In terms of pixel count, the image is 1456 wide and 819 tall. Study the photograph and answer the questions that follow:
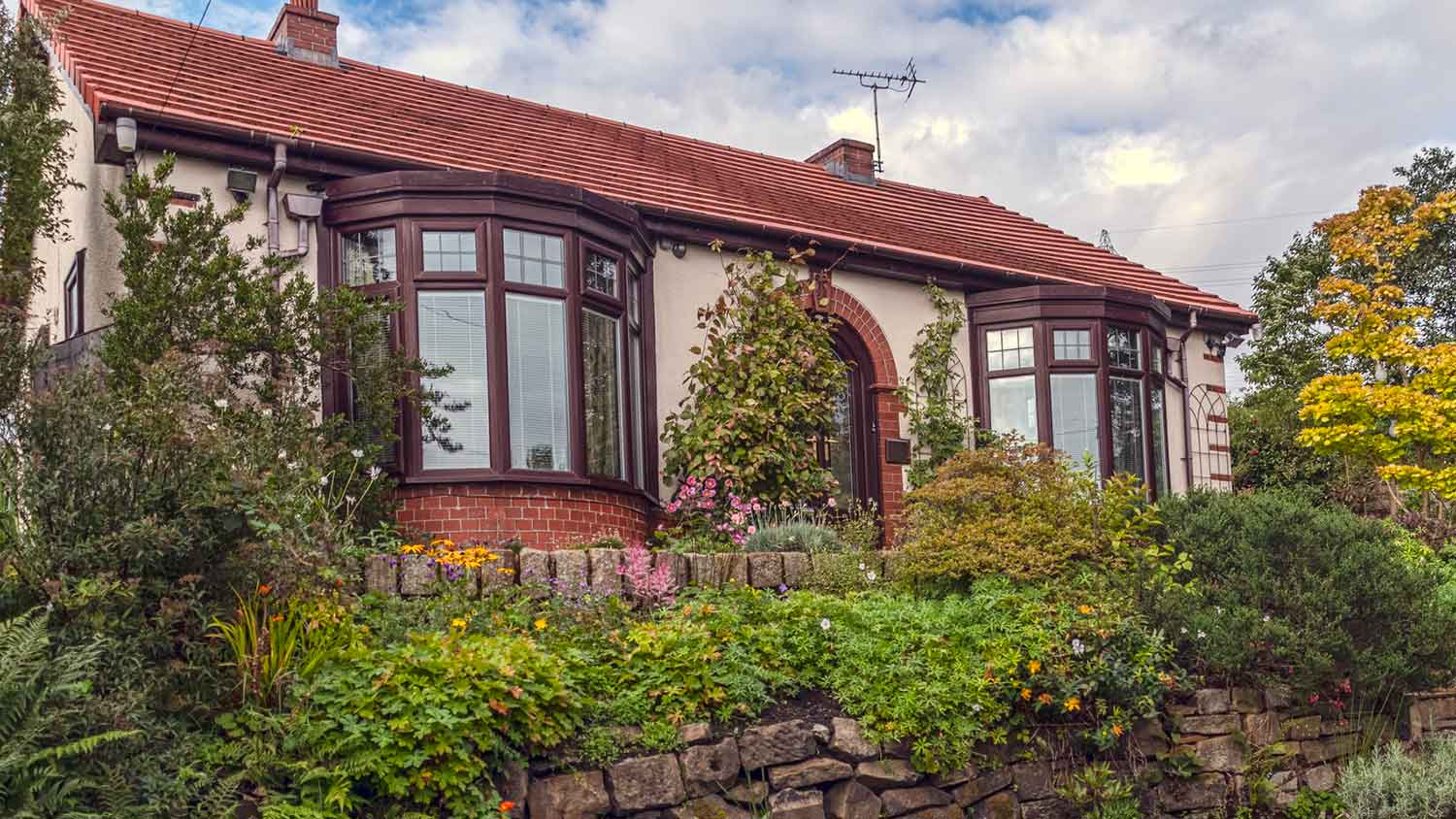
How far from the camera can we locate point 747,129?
695 inches

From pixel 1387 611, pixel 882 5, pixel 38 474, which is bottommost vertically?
pixel 1387 611

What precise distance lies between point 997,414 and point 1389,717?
19.3ft

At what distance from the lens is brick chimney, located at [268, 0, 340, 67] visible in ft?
45.9

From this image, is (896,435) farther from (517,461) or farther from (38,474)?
(38,474)

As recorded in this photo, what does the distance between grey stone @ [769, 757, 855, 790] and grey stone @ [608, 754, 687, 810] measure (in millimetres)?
530

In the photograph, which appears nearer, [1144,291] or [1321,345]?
[1144,291]

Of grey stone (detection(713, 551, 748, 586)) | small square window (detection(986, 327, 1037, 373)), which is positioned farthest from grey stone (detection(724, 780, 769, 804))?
small square window (detection(986, 327, 1037, 373))

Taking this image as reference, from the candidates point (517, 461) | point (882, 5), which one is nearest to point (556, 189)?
point (517, 461)

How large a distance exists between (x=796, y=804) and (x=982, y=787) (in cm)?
114

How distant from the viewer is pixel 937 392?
14.3 m

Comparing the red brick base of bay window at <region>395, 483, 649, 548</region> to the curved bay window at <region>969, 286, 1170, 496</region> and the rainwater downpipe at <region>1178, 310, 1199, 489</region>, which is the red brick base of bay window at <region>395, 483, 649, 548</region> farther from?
the rainwater downpipe at <region>1178, 310, 1199, 489</region>

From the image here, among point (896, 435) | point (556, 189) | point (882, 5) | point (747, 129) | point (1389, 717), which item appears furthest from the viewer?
point (747, 129)

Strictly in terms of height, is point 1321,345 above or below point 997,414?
above

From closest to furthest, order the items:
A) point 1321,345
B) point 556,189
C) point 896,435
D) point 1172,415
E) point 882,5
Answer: point 882,5
point 556,189
point 896,435
point 1172,415
point 1321,345
